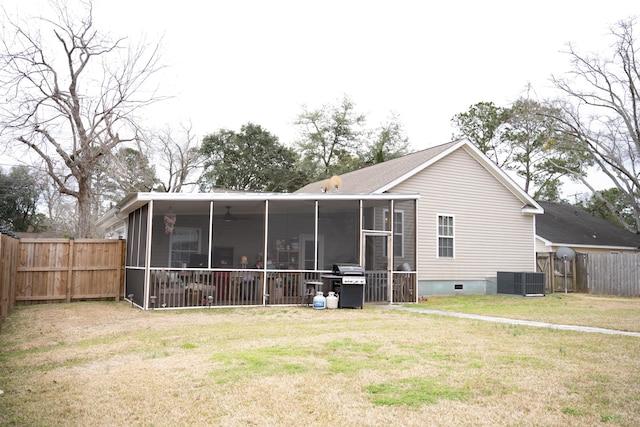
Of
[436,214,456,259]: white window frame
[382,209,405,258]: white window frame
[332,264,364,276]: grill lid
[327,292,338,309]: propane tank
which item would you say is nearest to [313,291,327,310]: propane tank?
[327,292,338,309]: propane tank

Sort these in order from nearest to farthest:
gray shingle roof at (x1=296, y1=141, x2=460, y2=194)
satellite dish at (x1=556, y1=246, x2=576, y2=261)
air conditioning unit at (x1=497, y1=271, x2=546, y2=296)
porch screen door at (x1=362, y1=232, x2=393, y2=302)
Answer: porch screen door at (x1=362, y1=232, x2=393, y2=302) → gray shingle roof at (x1=296, y1=141, x2=460, y2=194) → air conditioning unit at (x1=497, y1=271, x2=546, y2=296) → satellite dish at (x1=556, y1=246, x2=576, y2=261)

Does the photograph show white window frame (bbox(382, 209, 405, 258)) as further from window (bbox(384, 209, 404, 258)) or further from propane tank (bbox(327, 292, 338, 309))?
propane tank (bbox(327, 292, 338, 309))

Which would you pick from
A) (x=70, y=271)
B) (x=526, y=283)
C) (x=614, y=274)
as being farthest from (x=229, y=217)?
(x=614, y=274)

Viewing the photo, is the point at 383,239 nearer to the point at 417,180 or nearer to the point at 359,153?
the point at 417,180

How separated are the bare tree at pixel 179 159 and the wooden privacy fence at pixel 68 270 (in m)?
19.3

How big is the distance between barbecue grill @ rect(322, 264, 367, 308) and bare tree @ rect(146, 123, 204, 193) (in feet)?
77.0

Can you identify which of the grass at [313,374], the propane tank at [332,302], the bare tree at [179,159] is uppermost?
the bare tree at [179,159]

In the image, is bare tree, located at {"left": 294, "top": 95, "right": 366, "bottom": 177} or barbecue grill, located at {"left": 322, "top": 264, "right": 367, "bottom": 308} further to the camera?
bare tree, located at {"left": 294, "top": 95, "right": 366, "bottom": 177}

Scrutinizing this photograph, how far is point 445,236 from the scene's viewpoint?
17156 mm

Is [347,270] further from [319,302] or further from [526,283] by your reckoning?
[526,283]

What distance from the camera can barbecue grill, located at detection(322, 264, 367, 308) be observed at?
12.4m

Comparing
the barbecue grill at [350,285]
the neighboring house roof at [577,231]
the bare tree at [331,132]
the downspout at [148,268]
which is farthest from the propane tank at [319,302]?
the bare tree at [331,132]

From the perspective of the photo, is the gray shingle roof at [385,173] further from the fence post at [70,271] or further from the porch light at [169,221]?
the fence post at [70,271]

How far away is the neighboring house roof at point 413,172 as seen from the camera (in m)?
16.5
